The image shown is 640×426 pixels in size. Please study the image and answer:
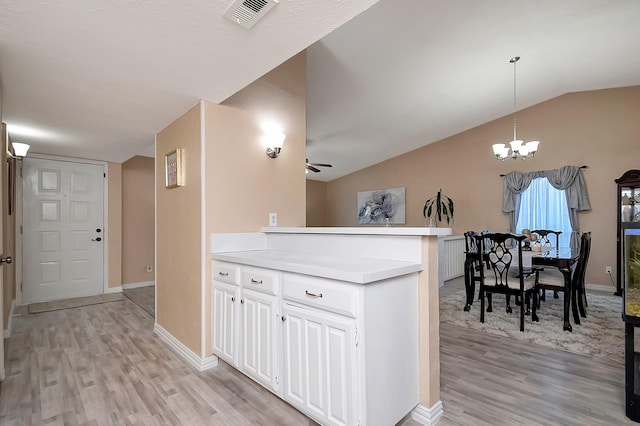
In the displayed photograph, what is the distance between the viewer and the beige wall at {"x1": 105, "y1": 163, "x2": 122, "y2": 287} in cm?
506

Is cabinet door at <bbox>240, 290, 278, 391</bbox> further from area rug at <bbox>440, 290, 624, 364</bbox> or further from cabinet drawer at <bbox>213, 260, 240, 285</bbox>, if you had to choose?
area rug at <bbox>440, 290, 624, 364</bbox>

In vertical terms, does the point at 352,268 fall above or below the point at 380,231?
below

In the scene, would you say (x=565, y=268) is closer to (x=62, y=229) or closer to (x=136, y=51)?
(x=136, y=51)

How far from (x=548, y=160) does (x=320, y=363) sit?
6111 millimetres

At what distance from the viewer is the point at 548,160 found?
5.71 m

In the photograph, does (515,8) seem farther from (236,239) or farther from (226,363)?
(226,363)

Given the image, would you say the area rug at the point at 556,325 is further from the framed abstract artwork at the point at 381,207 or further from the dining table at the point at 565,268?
the framed abstract artwork at the point at 381,207

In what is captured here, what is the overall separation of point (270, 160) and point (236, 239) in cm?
82

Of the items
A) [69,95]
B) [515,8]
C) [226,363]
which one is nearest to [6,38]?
[69,95]

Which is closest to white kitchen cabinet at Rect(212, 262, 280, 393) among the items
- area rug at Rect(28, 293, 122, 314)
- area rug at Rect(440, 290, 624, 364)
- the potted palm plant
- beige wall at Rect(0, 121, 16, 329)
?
beige wall at Rect(0, 121, 16, 329)

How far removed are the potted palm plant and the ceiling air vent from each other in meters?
6.09

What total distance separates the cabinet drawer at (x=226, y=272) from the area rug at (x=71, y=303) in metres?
3.15

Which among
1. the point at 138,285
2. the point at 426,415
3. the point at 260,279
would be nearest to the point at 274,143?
the point at 260,279

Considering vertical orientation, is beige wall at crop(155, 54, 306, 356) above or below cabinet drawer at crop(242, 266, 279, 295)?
above
